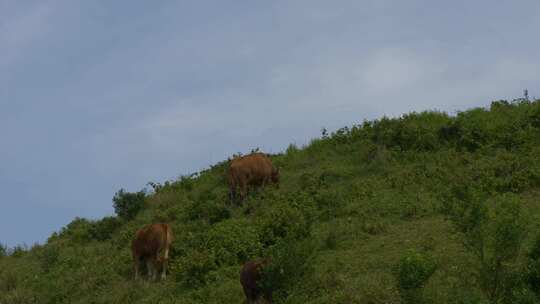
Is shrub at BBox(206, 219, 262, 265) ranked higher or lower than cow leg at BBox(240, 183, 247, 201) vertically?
lower

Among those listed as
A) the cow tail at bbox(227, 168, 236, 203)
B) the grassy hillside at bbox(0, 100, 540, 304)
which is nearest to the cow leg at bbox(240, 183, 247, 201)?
the cow tail at bbox(227, 168, 236, 203)

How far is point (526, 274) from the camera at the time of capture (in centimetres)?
1261

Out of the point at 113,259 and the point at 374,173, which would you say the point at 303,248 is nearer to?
the point at 113,259

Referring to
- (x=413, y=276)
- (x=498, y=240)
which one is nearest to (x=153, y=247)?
(x=413, y=276)

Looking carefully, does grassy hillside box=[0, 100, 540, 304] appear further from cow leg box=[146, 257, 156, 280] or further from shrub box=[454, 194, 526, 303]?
cow leg box=[146, 257, 156, 280]

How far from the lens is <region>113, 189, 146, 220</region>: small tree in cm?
2617

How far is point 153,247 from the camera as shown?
19.1 meters

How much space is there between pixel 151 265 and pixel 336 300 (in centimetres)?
632

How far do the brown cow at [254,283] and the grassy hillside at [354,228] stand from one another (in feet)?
1.18

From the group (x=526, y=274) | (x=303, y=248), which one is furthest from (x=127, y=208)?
(x=526, y=274)

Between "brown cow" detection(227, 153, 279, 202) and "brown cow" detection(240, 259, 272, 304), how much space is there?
332 inches

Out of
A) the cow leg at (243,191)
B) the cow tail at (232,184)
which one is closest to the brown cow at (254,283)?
the cow leg at (243,191)

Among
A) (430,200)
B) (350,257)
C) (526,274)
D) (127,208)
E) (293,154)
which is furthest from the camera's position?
(293,154)

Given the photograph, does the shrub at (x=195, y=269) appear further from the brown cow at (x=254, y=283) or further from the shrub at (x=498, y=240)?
the shrub at (x=498, y=240)
